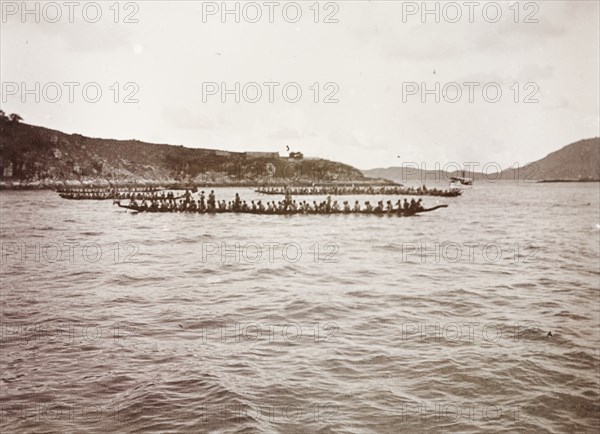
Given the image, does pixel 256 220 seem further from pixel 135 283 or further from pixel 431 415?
pixel 431 415

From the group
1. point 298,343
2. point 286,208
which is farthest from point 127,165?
point 298,343

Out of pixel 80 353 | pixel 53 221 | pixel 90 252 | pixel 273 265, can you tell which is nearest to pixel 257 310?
pixel 80 353

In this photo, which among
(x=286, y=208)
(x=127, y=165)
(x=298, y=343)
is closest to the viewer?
(x=298, y=343)

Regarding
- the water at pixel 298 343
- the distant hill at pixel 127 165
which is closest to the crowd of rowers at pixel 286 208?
the water at pixel 298 343

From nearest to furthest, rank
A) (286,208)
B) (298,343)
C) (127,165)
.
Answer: (298,343) < (286,208) < (127,165)

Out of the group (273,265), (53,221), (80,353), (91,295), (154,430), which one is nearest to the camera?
(154,430)

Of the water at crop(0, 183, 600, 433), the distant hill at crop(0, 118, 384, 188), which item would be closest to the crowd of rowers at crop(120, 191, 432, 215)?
the water at crop(0, 183, 600, 433)

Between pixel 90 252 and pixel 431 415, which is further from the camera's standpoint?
pixel 90 252

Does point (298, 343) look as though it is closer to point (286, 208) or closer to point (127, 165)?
point (286, 208)
